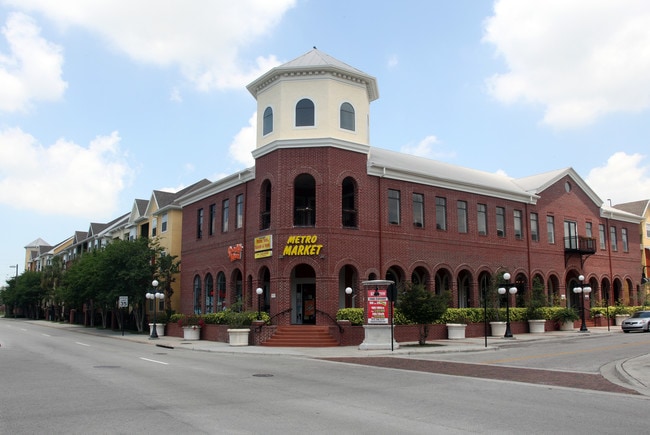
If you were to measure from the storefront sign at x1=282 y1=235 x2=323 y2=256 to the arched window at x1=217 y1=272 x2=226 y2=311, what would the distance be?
920 centimetres

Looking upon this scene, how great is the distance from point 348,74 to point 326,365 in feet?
57.2

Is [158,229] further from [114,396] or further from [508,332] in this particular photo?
[114,396]

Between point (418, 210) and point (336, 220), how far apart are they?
7036mm

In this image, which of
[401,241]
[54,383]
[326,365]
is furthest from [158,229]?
[54,383]

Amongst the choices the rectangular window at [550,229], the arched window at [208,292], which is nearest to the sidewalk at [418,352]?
the arched window at [208,292]

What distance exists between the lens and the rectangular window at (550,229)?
42875mm

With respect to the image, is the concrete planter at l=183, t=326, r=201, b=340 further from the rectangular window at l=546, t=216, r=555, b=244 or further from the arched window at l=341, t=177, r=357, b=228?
the rectangular window at l=546, t=216, r=555, b=244

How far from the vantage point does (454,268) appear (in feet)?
117

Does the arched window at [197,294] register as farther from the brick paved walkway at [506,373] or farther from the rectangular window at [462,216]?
the brick paved walkway at [506,373]

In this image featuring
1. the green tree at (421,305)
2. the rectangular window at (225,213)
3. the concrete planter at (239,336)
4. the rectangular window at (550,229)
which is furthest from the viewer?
the rectangular window at (550,229)

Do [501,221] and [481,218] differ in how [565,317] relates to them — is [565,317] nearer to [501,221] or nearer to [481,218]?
[501,221]

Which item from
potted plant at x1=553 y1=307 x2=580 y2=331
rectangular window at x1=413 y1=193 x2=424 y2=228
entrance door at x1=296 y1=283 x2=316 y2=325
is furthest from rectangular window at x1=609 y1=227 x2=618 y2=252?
entrance door at x1=296 y1=283 x2=316 y2=325

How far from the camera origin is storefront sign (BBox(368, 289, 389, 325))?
2494cm

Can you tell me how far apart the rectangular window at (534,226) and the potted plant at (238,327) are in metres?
22.8
